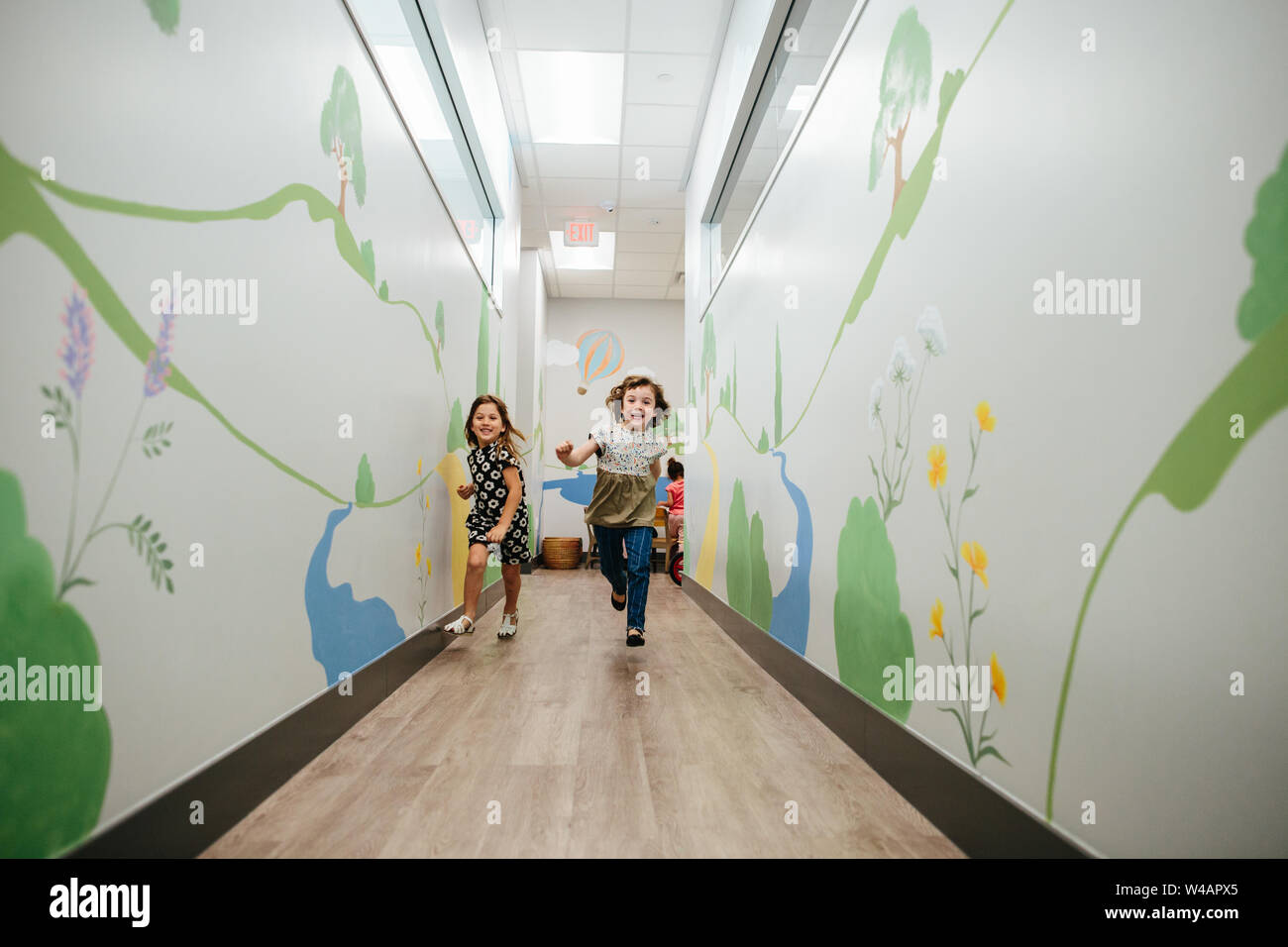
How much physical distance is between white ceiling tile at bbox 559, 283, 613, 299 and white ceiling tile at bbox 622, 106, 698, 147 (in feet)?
10.4

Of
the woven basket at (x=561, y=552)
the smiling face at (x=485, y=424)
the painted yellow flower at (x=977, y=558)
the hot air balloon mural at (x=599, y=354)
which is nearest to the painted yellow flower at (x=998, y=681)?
the painted yellow flower at (x=977, y=558)

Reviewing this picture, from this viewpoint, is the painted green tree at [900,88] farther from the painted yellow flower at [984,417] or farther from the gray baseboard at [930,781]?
the gray baseboard at [930,781]

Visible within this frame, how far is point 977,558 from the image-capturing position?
4.41 ft

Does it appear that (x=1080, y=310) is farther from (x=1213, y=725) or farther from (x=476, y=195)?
(x=476, y=195)

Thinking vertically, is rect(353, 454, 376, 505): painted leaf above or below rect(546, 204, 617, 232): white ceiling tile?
below

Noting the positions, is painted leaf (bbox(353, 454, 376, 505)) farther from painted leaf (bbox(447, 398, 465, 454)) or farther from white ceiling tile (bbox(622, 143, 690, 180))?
white ceiling tile (bbox(622, 143, 690, 180))

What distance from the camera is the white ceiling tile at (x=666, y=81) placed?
4.33m

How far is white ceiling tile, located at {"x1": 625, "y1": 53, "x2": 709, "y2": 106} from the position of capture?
14.2ft

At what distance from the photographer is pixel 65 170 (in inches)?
39.0

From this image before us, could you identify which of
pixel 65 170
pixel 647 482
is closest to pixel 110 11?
pixel 65 170

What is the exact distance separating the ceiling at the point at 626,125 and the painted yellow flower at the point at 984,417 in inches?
137

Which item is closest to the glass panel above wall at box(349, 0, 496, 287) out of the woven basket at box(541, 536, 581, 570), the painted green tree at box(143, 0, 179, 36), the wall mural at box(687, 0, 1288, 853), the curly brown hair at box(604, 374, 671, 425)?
the painted green tree at box(143, 0, 179, 36)

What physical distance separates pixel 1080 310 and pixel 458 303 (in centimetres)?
301
